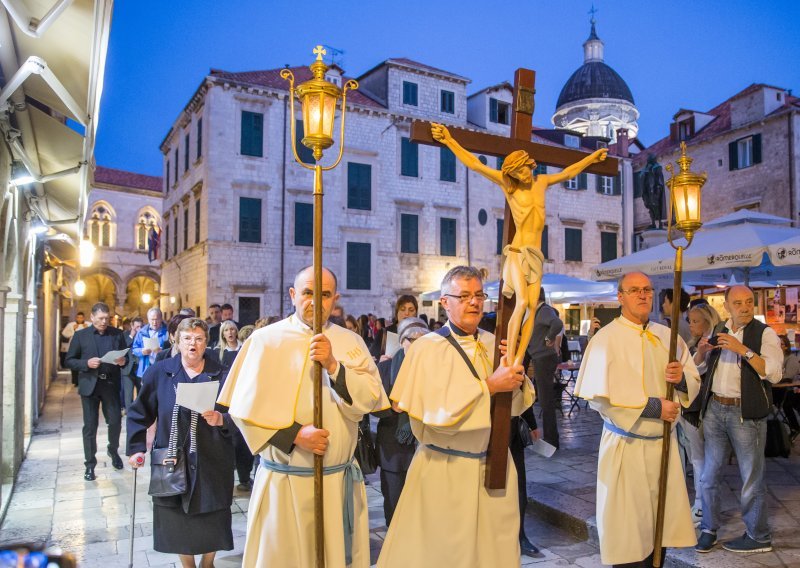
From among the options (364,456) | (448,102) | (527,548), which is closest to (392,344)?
(527,548)

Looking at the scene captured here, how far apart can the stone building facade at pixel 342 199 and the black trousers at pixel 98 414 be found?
14.5 m

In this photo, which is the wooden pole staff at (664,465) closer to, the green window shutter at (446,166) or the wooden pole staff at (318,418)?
the wooden pole staff at (318,418)

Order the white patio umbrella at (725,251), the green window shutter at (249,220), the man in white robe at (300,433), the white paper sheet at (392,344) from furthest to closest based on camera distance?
the green window shutter at (249,220), the white patio umbrella at (725,251), the white paper sheet at (392,344), the man in white robe at (300,433)

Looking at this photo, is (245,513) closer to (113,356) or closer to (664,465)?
(113,356)

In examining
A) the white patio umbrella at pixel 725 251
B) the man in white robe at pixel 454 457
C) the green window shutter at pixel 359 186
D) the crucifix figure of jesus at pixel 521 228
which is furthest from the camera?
the green window shutter at pixel 359 186

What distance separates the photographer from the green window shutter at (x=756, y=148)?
27828 mm

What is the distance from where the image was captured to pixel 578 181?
1204 inches

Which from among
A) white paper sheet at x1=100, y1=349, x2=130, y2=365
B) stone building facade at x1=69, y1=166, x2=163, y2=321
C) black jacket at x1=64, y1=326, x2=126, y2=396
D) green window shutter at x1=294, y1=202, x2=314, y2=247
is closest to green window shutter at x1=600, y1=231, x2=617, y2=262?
green window shutter at x1=294, y1=202, x2=314, y2=247

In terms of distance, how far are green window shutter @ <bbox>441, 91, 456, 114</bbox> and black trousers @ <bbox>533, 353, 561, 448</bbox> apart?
20440mm

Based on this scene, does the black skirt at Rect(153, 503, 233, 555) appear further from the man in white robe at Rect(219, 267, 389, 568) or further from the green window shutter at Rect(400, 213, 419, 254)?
the green window shutter at Rect(400, 213, 419, 254)

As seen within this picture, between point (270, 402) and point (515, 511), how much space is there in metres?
1.40

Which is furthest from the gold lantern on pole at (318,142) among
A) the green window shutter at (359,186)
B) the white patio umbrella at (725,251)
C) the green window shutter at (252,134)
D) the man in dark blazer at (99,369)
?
the green window shutter at (359,186)

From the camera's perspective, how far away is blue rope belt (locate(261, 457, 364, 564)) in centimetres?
333

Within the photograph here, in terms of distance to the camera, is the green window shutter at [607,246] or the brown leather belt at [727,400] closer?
the brown leather belt at [727,400]
